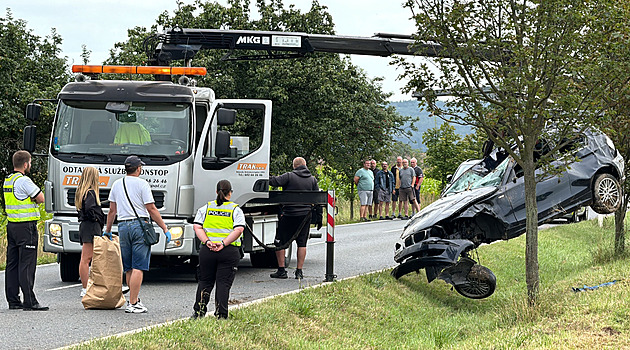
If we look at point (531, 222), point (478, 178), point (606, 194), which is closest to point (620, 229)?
point (606, 194)

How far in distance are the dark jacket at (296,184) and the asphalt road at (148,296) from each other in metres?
1.07

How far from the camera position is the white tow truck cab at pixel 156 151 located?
11.0 metres

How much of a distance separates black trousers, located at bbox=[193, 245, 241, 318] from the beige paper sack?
1.47 meters

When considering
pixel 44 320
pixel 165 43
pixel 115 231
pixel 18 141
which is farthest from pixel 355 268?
pixel 18 141

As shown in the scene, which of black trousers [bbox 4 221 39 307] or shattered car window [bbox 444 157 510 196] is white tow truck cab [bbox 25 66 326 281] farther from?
shattered car window [bbox 444 157 510 196]

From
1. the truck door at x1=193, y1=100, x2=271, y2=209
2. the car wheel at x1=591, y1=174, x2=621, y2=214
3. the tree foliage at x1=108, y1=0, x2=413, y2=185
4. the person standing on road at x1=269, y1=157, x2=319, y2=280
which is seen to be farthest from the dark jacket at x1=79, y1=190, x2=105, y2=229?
the tree foliage at x1=108, y1=0, x2=413, y2=185

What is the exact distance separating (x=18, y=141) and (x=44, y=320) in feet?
62.9

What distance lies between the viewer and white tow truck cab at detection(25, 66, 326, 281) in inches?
434

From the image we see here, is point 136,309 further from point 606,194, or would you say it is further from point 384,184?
point 384,184

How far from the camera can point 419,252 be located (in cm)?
1136

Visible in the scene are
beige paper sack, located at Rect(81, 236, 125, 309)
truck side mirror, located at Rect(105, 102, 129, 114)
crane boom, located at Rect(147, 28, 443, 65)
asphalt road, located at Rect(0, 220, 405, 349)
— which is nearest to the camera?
asphalt road, located at Rect(0, 220, 405, 349)

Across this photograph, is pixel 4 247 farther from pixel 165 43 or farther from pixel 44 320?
pixel 44 320

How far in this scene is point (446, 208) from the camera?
468 inches

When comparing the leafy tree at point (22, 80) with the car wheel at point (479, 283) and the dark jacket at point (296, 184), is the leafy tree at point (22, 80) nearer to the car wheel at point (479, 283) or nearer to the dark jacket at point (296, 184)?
the dark jacket at point (296, 184)
